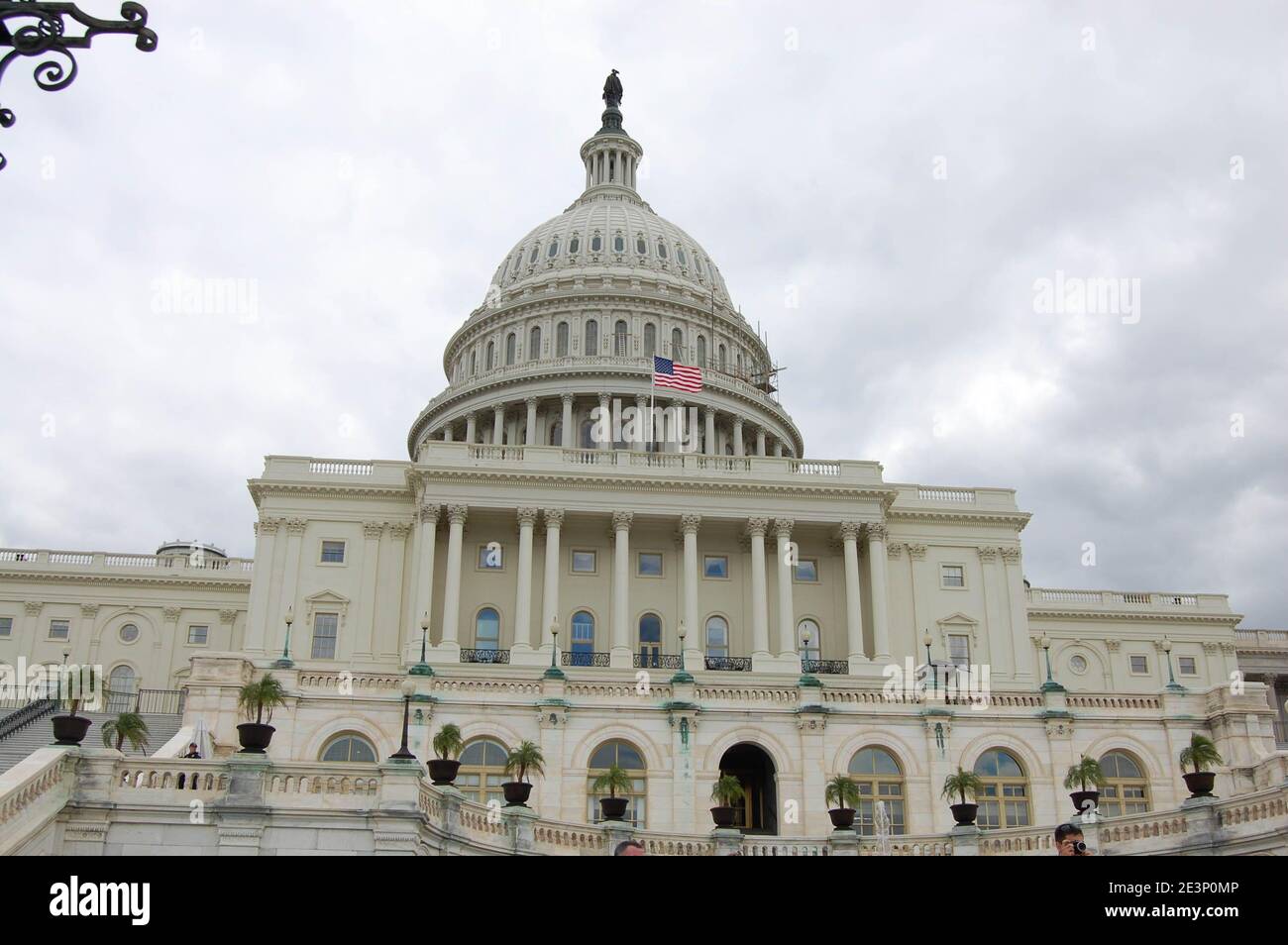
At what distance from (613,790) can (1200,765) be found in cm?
1627

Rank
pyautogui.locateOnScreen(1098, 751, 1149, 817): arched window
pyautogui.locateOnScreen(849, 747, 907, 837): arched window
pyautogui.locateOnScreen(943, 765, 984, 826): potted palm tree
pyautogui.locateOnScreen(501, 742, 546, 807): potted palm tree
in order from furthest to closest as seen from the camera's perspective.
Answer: pyautogui.locateOnScreen(1098, 751, 1149, 817): arched window, pyautogui.locateOnScreen(849, 747, 907, 837): arched window, pyautogui.locateOnScreen(943, 765, 984, 826): potted palm tree, pyautogui.locateOnScreen(501, 742, 546, 807): potted palm tree

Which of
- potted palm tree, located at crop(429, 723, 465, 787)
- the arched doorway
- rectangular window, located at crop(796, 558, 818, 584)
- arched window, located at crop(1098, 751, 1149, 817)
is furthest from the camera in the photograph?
rectangular window, located at crop(796, 558, 818, 584)

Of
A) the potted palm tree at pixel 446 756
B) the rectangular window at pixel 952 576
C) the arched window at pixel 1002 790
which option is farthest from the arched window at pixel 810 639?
the potted palm tree at pixel 446 756

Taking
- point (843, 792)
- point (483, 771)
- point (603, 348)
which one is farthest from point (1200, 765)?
point (603, 348)

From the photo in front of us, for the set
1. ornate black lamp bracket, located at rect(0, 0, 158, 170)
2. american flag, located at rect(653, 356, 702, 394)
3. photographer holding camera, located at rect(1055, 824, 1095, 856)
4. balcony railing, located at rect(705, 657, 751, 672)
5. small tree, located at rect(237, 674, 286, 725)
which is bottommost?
photographer holding camera, located at rect(1055, 824, 1095, 856)

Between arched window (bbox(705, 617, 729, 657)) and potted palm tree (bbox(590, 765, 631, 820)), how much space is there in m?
32.5

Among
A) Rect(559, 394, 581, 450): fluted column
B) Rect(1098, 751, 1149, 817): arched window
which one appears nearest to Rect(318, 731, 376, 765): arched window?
Rect(1098, 751, 1149, 817): arched window

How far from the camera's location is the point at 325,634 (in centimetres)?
6969

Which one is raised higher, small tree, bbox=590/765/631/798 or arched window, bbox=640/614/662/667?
arched window, bbox=640/614/662/667

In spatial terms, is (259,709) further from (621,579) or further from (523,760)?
(621,579)

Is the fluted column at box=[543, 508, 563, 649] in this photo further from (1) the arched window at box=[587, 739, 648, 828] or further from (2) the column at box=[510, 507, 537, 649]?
(1) the arched window at box=[587, 739, 648, 828]

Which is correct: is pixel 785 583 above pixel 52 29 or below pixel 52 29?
above

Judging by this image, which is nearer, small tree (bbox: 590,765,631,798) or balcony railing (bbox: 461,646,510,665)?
small tree (bbox: 590,765,631,798)

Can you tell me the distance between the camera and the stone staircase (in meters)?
37.0
